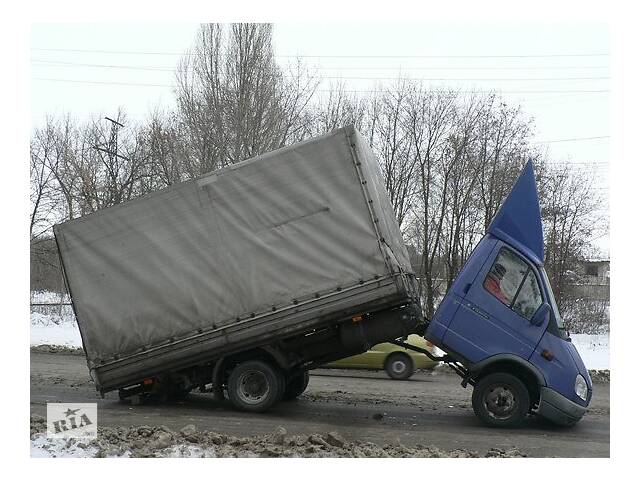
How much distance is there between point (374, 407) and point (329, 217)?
368 cm

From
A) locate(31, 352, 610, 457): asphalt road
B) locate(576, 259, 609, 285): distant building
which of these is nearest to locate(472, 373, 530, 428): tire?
locate(31, 352, 610, 457): asphalt road

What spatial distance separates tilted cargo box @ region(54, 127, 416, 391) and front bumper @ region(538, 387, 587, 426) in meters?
2.35

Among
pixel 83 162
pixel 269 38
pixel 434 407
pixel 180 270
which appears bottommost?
pixel 434 407

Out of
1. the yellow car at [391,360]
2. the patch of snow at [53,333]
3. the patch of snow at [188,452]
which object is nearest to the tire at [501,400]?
the patch of snow at [188,452]

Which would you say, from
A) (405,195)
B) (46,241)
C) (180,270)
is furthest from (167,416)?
(46,241)

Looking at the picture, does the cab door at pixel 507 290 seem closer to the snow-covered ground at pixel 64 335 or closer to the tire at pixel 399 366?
the tire at pixel 399 366

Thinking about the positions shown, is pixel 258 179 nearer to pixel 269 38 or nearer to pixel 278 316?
pixel 278 316

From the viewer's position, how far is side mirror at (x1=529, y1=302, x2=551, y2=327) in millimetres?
9312

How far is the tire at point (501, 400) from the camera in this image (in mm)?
9383

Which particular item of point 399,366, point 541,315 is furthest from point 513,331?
point 399,366

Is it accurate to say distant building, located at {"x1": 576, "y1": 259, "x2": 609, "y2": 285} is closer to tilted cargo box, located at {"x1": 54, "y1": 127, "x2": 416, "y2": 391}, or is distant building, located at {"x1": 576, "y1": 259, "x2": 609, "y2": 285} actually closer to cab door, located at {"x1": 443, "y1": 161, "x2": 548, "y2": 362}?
cab door, located at {"x1": 443, "y1": 161, "x2": 548, "y2": 362}

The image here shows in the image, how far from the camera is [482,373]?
Result: 9727 millimetres

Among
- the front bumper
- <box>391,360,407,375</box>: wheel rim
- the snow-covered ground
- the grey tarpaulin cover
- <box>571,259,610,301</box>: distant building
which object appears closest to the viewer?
the front bumper

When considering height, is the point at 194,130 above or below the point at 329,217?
above
